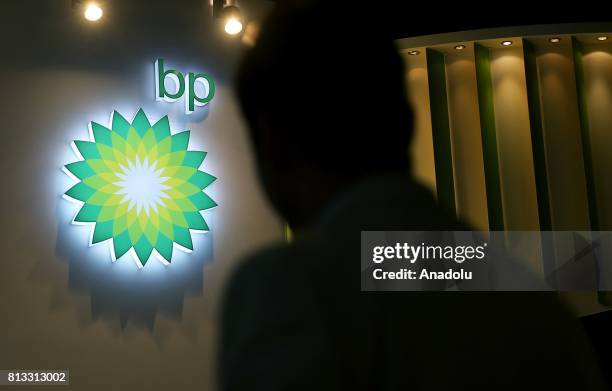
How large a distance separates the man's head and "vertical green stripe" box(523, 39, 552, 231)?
132 inches

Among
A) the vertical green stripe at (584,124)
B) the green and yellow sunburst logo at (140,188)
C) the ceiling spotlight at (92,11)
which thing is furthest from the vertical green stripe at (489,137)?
the ceiling spotlight at (92,11)

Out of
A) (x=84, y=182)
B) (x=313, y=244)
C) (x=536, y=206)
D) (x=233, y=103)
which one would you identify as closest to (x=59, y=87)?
(x=84, y=182)

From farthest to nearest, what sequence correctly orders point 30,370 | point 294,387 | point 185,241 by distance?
point 185,241, point 30,370, point 294,387

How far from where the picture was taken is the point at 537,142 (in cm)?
399

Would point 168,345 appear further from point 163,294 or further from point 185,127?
point 185,127

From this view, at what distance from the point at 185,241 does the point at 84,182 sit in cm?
66

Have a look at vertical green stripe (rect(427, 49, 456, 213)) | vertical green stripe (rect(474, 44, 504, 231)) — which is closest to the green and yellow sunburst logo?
vertical green stripe (rect(427, 49, 456, 213))

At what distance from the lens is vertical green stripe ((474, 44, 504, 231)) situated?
13.2 ft

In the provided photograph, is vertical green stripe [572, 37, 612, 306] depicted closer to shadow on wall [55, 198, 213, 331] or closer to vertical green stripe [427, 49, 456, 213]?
vertical green stripe [427, 49, 456, 213]

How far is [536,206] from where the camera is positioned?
3.98 metres

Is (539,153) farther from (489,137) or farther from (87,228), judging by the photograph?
(87,228)

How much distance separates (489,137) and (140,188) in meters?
2.12

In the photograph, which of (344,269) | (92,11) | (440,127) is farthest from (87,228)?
(344,269)

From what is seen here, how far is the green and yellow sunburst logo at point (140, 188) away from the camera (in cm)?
357
